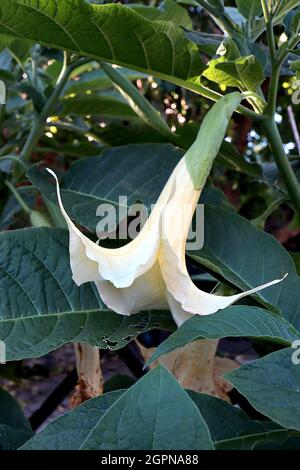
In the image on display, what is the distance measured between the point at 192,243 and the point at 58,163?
4.21ft

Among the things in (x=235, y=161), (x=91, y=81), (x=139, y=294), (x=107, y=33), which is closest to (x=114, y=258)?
(x=139, y=294)

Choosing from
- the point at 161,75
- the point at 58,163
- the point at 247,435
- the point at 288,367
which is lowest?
the point at 58,163

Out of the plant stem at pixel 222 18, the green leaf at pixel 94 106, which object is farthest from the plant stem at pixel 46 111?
the plant stem at pixel 222 18

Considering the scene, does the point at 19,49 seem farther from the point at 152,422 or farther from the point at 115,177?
the point at 152,422

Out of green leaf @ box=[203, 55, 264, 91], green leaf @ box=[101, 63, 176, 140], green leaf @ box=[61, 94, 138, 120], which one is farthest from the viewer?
green leaf @ box=[61, 94, 138, 120]

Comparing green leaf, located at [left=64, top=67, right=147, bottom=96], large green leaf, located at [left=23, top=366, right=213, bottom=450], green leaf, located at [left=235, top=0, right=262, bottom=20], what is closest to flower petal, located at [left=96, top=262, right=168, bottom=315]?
large green leaf, located at [left=23, top=366, right=213, bottom=450]

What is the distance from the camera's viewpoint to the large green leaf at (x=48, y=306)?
1.77ft

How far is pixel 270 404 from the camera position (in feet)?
1.40

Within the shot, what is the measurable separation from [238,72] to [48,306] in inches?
11.4

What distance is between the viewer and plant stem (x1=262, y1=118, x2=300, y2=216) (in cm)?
64

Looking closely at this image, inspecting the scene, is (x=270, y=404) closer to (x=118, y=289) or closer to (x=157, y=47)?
(x=118, y=289)

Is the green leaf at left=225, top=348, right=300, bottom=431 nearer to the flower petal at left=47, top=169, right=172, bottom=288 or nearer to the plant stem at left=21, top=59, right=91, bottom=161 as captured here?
the flower petal at left=47, top=169, right=172, bottom=288

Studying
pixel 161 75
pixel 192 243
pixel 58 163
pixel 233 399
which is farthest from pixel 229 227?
pixel 58 163

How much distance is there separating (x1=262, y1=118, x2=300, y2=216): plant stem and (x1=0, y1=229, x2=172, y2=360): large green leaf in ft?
0.67
